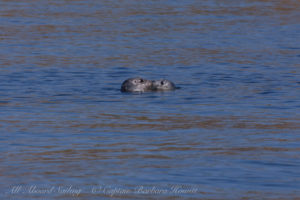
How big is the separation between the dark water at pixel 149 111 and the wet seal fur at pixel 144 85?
0.75 feet

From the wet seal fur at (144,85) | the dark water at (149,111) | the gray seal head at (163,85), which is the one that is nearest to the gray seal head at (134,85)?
the wet seal fur at (144,85)

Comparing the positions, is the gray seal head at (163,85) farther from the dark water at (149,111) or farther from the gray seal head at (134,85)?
the dark water at (149,111)

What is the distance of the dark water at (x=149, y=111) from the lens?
30.8ft

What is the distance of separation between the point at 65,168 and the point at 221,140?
2545 millimetres

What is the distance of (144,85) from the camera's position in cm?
1711

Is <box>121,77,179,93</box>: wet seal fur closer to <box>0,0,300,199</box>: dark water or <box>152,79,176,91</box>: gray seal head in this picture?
<box>152,79,176,91</box>: gray seal head

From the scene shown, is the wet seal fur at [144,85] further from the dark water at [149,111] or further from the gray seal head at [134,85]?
the dark water at [149,111]

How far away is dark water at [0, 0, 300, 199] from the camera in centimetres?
940

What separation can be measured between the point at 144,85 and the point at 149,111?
9.01 feet

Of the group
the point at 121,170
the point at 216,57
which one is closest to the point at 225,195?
the point at 121,170

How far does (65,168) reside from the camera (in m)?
9.95

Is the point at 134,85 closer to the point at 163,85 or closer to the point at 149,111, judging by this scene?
the point at 163,85

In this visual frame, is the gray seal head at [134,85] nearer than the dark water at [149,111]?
No

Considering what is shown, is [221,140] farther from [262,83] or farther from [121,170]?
[262,83]
